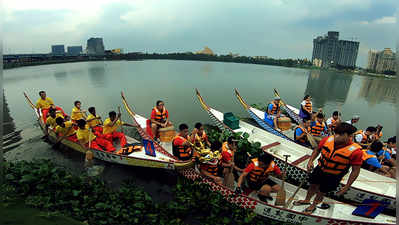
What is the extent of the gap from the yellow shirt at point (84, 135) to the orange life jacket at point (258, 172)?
5107 mm

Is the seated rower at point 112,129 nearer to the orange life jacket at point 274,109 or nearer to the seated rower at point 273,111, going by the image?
the seated rower at point 273,111

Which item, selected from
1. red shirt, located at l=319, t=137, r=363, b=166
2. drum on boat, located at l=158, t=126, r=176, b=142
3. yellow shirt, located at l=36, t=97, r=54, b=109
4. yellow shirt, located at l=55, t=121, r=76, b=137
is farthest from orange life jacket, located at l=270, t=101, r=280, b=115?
yellow shirt, located at l=36, t=97, r=54, b=109

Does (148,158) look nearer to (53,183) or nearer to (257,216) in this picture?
(53,183)

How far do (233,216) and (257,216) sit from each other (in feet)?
1.73

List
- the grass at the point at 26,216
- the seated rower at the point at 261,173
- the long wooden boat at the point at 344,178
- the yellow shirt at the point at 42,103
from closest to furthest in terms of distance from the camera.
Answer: the grass at the point at 26,216, the seated rower at the point at 261,173, the long wooden boat at the point at 344,178, the yellow shirt at the point at 42,103

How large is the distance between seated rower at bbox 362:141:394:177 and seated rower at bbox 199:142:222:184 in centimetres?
392

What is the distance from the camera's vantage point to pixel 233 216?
448 cm

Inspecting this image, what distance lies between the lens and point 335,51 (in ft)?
261

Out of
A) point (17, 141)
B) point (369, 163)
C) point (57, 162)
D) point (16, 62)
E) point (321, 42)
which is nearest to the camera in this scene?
point (369, 163)

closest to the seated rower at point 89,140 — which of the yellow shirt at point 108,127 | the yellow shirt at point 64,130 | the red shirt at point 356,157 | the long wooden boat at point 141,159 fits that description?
the long wooden boat at point 141,159

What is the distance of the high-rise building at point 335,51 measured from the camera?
78.9 meters

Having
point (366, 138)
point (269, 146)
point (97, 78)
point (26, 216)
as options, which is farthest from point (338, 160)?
point (97, 78)

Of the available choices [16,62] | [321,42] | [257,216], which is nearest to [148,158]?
[257,216]

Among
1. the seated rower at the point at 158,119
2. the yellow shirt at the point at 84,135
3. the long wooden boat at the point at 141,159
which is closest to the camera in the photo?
the long wooden boat at the point at 141,159
